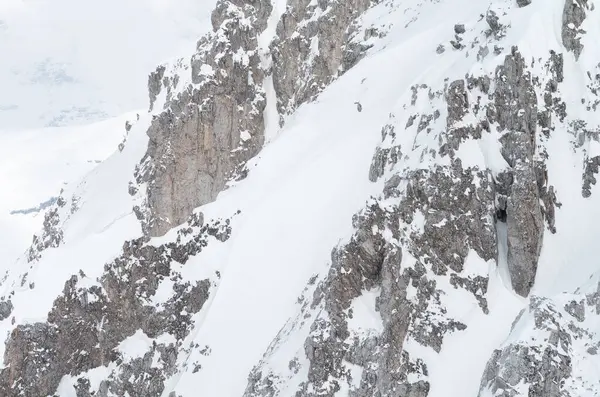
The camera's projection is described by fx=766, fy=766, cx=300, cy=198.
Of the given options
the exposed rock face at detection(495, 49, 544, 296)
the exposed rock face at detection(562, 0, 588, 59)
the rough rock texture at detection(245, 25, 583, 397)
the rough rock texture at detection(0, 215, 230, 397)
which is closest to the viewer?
the rough rock texture at detection(245, 25, 583, 397)

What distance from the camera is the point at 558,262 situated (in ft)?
167

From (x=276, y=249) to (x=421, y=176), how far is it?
52.6 ft

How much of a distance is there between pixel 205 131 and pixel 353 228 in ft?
115

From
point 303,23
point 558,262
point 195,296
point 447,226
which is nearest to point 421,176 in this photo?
point 447,226

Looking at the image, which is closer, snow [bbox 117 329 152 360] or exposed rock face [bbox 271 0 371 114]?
snow [bbox 117 329 152 360]

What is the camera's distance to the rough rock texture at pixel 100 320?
225 ft

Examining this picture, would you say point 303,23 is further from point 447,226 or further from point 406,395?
point 406,395

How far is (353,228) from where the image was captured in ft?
169

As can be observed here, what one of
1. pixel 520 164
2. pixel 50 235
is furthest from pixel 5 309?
pixel 520 164

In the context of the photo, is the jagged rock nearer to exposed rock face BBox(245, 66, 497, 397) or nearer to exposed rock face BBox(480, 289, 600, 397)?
exposed rock face BBox(245, 66, 497, 397)

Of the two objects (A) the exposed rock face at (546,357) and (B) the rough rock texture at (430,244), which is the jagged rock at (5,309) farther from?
(A) the exposed rock face at (546,357)

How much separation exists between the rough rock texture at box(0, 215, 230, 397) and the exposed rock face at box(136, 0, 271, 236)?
849 cm

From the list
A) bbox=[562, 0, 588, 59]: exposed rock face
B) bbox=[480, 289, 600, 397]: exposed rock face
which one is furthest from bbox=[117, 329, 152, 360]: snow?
bbox=[480, 289, 600, 397]: exposed rock face

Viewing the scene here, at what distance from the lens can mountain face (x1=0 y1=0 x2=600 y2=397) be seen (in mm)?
47719
